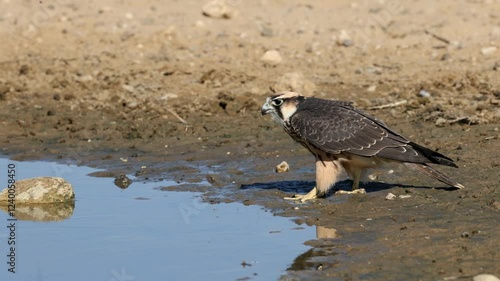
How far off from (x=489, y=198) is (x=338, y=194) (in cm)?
143

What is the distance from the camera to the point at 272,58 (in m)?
14.5

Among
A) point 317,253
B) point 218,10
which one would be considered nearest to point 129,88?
point 218,10

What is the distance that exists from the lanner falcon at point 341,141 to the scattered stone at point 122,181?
5.77ft

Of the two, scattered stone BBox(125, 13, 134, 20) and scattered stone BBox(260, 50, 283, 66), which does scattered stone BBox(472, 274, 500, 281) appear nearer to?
scattered stone BBox(260, 50, 283, 66)

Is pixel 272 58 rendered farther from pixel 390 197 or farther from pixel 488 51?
pixel 390 197

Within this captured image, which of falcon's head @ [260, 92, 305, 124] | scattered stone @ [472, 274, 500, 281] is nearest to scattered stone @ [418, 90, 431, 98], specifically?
falcon's head @ [260, 92, 305, 124]

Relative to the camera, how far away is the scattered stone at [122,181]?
10.4 meters

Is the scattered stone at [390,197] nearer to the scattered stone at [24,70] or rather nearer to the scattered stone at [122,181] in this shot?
the scattered stone at [122,181]

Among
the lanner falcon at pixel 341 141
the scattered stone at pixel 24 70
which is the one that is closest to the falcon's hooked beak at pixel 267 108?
the lanner falcon at pixel 341 141

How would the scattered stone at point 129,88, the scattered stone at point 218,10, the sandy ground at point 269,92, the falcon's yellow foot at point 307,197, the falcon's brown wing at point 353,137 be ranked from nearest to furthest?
1. the sandy ground at point 269,92
2. the falcon's brown wing at point 353,137
3. the falcon's yellow foot at point 307,197
4. the scattered stone at point 129,88
5. the scattered stone at point 218,10

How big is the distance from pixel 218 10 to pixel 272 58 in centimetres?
223

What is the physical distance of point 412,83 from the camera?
13109mm

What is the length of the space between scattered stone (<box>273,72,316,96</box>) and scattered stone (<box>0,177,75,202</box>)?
405 centimetres

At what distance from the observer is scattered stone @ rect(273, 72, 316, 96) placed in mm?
12914
